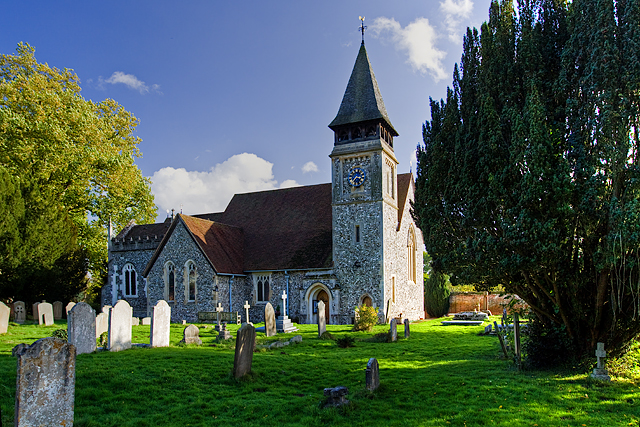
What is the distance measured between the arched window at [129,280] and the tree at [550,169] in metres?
23.8

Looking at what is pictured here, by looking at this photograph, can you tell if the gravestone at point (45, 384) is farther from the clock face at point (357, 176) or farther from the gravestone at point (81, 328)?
the clock face at point (357, 176)

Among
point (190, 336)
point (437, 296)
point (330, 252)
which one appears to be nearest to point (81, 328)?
point (190, 336)

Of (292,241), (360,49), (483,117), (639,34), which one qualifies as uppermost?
(360,49)

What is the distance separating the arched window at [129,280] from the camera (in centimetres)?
2964

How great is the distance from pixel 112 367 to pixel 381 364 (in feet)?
20.9

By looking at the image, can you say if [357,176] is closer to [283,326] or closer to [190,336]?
[283,326]

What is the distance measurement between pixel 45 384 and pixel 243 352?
413cm

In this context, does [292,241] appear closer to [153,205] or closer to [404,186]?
[404,186]

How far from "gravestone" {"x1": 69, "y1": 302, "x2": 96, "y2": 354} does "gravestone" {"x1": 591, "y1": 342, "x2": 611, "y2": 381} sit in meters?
11.6

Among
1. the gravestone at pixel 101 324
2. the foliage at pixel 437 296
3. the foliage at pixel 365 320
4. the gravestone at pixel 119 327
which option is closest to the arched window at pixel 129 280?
the gravestone at pixel 101 324

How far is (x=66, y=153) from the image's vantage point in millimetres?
25766

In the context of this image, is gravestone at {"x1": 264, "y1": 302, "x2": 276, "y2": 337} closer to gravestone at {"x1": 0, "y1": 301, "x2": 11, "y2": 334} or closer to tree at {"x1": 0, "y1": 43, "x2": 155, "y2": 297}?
gravestone at {"x1": 0, "y1": 301, "x2": 11, "y2": 334}

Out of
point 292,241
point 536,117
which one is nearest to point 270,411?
point 536,117

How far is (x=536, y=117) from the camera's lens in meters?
8.72
